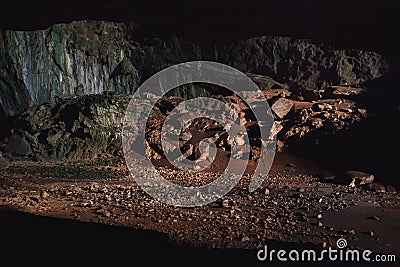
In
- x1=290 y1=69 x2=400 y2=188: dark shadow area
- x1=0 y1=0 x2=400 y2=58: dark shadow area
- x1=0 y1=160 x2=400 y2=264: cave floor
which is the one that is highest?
x1=0 y1=0 x2=400 y2=58: dark shadow area

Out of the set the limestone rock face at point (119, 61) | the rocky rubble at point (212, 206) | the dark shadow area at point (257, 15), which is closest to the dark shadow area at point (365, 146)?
the rocky rubble at point (212, 206)

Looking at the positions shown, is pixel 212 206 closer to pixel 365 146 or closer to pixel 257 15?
pixel 257 15

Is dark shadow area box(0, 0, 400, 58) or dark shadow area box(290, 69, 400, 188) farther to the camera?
dark shadow area box(290, 69, 400, 188)

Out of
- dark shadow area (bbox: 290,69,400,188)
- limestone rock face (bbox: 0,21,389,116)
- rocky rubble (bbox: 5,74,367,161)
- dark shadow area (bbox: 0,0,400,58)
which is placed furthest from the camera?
limestone rock face (bbox: 0,21,389,116)

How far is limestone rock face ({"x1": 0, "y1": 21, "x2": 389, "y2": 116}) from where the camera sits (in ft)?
26.1

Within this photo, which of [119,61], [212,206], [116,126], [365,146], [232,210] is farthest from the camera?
[119,61]

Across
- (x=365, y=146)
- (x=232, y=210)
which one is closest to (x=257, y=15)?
(x=232, y=210)

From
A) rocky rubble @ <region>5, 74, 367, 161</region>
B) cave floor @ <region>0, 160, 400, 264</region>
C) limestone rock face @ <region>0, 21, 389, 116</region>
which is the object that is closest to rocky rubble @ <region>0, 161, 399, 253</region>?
cave floor @ <region>0, 160, 400, 264</region>

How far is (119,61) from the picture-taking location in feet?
31.1

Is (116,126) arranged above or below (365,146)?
above

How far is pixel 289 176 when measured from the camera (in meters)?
6.47

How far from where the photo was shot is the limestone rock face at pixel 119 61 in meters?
7.97

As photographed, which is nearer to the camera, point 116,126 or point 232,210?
point 232,210

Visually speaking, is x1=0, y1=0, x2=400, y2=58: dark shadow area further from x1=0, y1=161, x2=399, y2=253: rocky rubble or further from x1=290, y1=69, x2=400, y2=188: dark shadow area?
x1=0, y1=161, x2=399, y2=253: rocky rubble
